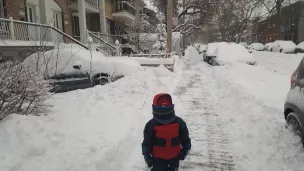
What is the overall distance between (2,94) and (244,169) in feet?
12.9

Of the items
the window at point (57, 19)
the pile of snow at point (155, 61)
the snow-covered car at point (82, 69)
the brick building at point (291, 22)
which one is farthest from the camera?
the brick building at point (291, 22)

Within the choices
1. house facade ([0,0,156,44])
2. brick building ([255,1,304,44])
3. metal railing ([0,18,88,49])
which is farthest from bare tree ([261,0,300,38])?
metal railing ([0,18,88,49])

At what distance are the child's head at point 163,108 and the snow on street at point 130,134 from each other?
1424 mm

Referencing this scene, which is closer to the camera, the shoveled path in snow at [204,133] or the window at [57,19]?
the shoveled path in snow at [204,133]

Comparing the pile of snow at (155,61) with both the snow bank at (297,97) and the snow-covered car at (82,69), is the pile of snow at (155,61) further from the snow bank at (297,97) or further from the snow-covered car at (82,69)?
the snow bank at (297,97)

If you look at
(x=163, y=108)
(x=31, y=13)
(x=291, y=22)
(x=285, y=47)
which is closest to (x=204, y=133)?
(x=163, y=108)

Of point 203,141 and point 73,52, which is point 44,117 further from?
point 73,52

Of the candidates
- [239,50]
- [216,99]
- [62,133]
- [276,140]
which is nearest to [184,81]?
[216,99]

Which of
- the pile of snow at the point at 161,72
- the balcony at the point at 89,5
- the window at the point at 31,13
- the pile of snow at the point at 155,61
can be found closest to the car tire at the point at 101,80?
the pile of snow at the point at 161,72

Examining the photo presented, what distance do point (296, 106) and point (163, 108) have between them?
264 centimetres

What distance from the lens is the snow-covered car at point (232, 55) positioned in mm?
16172

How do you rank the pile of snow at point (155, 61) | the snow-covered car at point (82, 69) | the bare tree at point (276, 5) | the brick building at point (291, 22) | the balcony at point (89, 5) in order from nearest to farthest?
the snow-covered car at point (82, 69), the pile of snow at point (155, 61), the balcony at point (89, 5), the bare tree at point (276, 5), the brick building at point (291, 22)

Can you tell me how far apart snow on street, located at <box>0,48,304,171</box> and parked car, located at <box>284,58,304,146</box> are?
0.74 feet

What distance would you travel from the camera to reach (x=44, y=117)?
483cm
